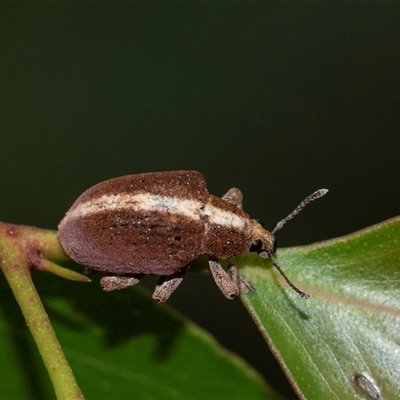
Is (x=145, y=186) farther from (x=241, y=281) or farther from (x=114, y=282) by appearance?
(x=241, y=281)

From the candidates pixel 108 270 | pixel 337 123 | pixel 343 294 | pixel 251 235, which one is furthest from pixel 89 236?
pixel 337 123

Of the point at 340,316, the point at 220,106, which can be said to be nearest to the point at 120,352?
the point at 340,316

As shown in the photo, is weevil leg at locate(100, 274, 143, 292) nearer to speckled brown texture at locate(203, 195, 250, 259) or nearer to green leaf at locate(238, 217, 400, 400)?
speckled brown texture at locate(203, 195, 250, 259)

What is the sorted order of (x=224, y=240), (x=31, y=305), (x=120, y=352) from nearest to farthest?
(x=31, y=305), (x=224, y=240), (x=120, y=352)

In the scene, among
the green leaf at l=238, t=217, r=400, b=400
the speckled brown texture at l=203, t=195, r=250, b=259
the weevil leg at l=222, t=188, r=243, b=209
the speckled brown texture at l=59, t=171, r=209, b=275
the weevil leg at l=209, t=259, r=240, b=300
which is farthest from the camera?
the weevil leg at l=222, t=188, r=243, b=209

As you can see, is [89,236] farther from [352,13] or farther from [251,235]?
[352,13]

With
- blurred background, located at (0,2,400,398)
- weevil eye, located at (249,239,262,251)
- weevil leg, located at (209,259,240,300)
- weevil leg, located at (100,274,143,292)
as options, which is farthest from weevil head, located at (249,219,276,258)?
blurred background, located at (0,2,400,398)

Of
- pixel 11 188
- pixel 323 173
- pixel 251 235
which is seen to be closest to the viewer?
pixel 251 235

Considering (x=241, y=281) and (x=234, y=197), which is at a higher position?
(x=234, y=197)
